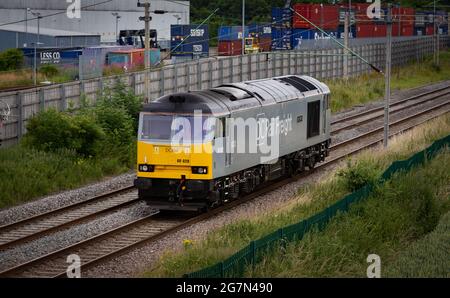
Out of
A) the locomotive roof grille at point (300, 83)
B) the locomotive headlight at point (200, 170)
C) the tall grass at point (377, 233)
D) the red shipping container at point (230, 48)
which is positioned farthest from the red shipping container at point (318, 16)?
the locomotive headlight at point (200, 170)

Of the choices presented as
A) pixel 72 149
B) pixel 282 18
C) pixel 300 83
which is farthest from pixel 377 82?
pixel 72 149

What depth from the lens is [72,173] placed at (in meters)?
26.4

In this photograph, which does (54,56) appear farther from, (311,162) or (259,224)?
(259,224)

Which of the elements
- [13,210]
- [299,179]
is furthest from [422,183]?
[13,210]

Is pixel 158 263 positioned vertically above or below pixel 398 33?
below

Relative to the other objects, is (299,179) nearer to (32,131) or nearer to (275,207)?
(275,207)

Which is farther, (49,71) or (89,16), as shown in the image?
(89,16)

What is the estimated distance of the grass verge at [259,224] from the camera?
16.1m

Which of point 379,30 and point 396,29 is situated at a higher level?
point 396,29

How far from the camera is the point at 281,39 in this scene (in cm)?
7394

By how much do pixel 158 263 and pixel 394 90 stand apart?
144 ft

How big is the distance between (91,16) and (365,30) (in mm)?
23371

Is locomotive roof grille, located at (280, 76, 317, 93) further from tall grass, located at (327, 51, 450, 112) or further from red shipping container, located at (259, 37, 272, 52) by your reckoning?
red shipping container, located at (259, 37, 272, 52)
